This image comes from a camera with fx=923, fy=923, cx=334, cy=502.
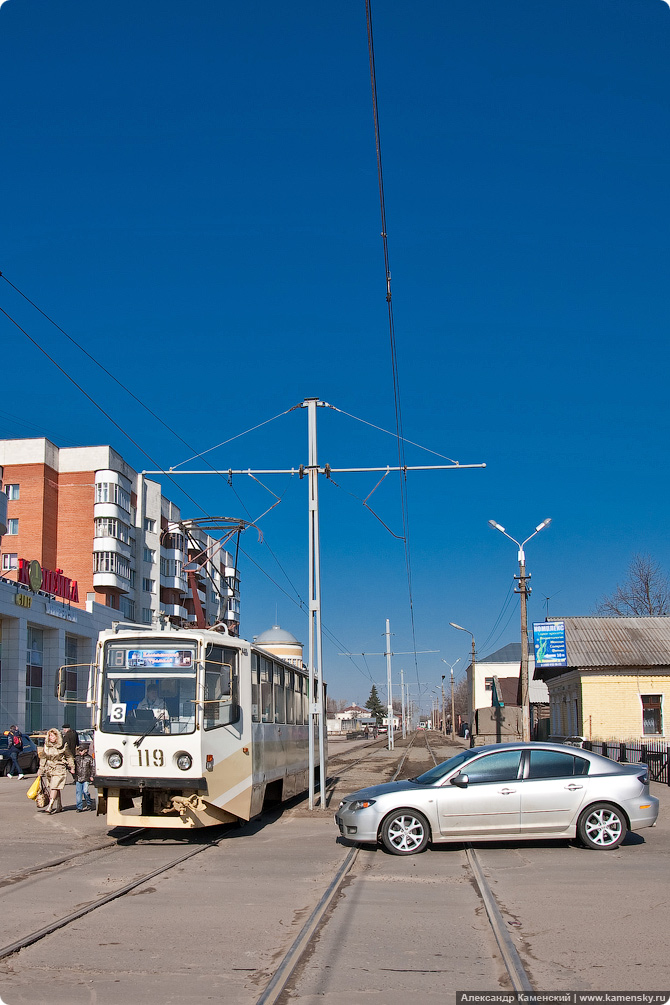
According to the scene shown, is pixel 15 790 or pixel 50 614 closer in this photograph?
pixel 15 790

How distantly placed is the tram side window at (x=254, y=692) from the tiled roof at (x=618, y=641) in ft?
74.6

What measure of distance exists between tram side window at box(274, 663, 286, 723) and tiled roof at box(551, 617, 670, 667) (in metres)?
20.2

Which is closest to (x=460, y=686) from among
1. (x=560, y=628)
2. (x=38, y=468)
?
(x=38, y=468)

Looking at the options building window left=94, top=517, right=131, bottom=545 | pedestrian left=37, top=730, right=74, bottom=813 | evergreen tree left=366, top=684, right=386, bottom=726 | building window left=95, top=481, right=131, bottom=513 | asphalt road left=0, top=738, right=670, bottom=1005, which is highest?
building window left=95, top=481, right=131, bottom=513

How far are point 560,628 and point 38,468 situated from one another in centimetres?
4629

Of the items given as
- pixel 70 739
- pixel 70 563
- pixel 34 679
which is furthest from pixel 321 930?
pixel 70 563

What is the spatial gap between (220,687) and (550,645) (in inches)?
843

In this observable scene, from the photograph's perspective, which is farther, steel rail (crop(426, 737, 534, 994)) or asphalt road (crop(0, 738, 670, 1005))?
asphalt road (crop(0, 738, 670, 1005))

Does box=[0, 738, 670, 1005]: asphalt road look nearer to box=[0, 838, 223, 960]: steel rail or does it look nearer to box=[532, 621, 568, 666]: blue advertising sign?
box=[0, 838, 223, 960]: steel rail

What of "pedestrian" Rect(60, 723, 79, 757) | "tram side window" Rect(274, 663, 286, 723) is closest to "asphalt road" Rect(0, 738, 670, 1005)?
"tram side window" Rect(274, 663, 286, 723)

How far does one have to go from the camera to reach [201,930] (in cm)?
773

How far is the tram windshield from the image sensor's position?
507 inches

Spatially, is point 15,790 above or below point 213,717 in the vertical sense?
below

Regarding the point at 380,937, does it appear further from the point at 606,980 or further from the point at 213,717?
the point at 213,717
